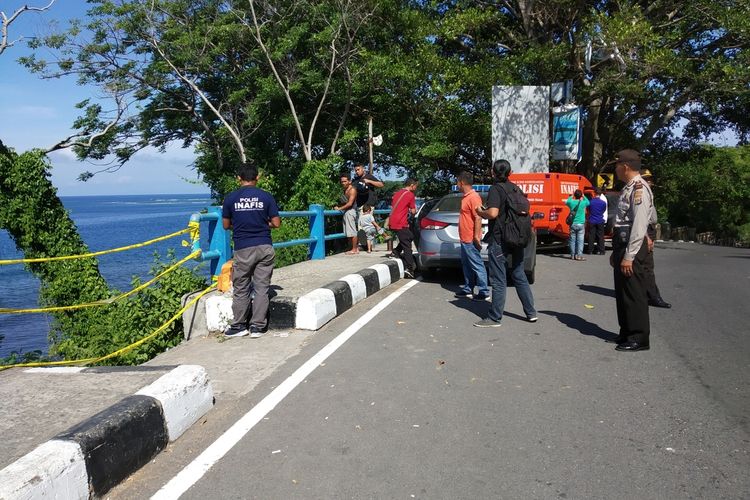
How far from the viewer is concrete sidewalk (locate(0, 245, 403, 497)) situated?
387 cm

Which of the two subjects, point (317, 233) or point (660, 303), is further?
point (317, 233)

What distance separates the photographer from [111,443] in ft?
11.7

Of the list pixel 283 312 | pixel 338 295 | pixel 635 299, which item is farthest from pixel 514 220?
pixel 283 312

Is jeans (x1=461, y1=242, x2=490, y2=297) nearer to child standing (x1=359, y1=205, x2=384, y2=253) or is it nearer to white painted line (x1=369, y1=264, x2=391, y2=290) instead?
white painted line (x1=369, y1=264, x2=391, y2=290)

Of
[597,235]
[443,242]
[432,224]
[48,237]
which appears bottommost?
[597,235]

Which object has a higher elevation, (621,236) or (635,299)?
(621,236)

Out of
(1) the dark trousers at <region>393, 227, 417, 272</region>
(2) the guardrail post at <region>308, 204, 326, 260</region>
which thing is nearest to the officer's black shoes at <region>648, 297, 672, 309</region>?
(1) the dark trousers at <region>393, 227, 417, 272</region>

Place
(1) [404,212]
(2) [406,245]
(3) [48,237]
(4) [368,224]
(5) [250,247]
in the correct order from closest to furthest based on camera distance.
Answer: (5) [250,247] → (1) [404,212] → (2) [406,245] → (4) [368,224] → (3) [48,237]

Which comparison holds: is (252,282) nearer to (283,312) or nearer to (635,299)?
(283,312)

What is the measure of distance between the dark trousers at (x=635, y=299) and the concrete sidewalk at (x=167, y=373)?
3.17m

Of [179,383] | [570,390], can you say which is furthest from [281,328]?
[570,390]

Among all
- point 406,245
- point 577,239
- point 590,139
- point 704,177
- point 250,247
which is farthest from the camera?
point 704,177

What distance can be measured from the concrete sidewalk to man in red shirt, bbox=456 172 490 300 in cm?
149

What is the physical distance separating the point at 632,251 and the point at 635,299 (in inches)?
18.8
